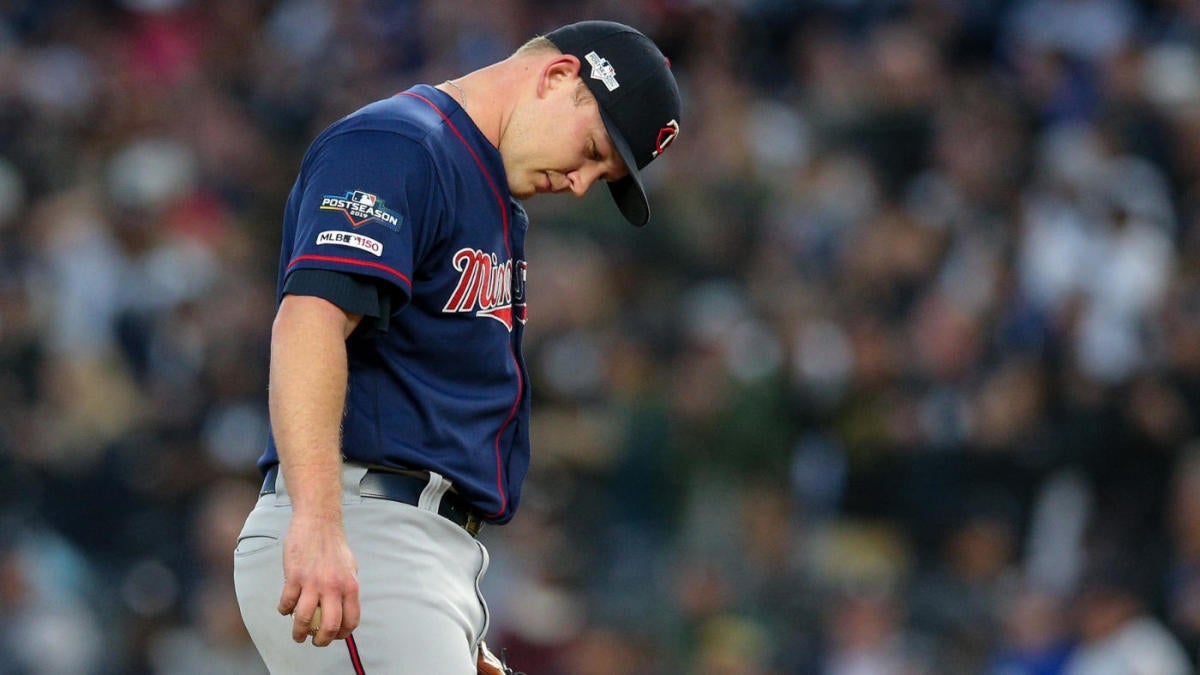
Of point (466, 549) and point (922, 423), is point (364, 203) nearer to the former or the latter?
point (466, 549)

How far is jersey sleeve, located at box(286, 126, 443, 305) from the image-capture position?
2789 millimetres

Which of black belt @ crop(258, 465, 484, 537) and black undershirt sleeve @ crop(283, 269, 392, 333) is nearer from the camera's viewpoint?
black undershirt sleeve @ crop(283, 269, 392, 333)

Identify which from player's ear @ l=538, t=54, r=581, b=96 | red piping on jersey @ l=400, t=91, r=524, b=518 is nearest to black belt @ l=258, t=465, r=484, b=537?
red piping on jersey @ l=400, t=91, r=524, b=518

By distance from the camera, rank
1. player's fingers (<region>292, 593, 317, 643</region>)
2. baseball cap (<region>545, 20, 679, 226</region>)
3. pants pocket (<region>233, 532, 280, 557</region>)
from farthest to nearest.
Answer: baseball cap (<region>545, 20, 679, 226</region>)
pants pocket (<region>233, 532, 280, 557</region>)
player's fingers (<region>292, 593, 317, 643</region>)

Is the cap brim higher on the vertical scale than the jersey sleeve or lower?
lower

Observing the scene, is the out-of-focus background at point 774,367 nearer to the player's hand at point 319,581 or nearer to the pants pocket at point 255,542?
the pants pocket at point 255,542

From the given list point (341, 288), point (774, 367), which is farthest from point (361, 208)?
point (774, 367)

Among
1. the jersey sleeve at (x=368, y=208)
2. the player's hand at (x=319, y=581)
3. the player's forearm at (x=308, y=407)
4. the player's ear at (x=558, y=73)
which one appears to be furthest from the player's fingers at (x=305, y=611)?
the player's ear at (x=558, y=73)

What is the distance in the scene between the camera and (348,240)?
9.15 feet

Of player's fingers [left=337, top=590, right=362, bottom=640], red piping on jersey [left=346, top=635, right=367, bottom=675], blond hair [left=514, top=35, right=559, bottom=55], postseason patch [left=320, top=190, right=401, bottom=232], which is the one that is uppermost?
blond hair [left=514, top=35, right=559, bottom=55]

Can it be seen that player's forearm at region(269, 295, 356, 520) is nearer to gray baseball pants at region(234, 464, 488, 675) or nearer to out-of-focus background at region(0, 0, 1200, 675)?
gray baseball pants at region(234, 464, 488, 675)

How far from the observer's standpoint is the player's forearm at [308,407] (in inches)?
105

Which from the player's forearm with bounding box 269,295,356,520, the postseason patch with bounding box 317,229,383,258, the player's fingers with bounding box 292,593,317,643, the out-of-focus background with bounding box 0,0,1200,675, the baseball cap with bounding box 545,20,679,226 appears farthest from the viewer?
the out-of-focus background with bounding box 0,0,1200,675

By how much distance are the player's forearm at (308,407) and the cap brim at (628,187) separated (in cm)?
74
